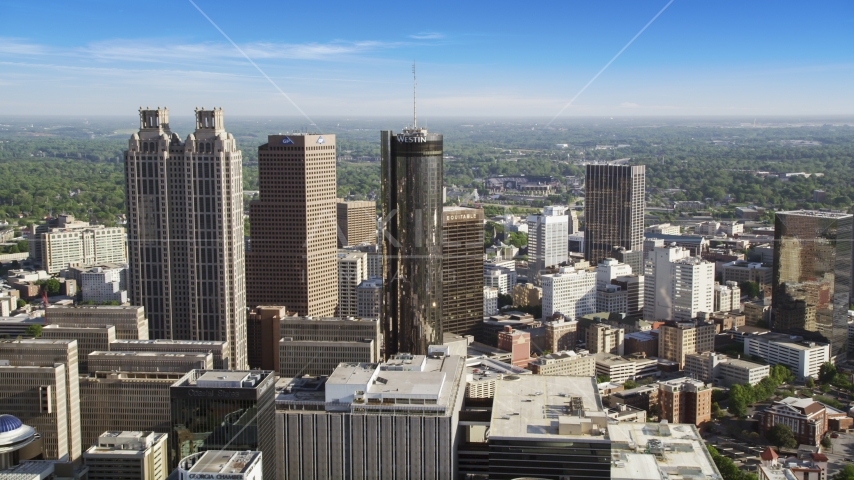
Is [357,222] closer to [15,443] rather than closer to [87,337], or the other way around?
[87,337]

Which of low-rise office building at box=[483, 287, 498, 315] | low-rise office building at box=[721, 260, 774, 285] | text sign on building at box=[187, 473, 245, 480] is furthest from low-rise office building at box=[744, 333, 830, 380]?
text sign on building at box=[187, 473, 245, 480]

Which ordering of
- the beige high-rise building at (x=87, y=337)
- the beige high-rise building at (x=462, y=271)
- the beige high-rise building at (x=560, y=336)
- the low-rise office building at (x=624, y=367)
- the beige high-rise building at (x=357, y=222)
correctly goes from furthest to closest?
the beige high-rise building at (x=357, y=222), the beige high-rise building at (x=560, y=336), the beige high-rise building at (x=462, y=271), the low-rise office building at (x=624, y=367), the beige high-rise building at (x=87, y=337)

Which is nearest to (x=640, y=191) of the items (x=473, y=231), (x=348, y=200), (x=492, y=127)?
(x=492, y=127)

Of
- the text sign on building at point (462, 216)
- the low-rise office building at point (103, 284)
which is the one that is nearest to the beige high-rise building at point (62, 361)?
the text sign on building at point (462, 216)

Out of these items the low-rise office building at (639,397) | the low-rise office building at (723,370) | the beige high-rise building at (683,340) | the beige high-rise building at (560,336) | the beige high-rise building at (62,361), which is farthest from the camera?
the beige high-rise building at (560,336)

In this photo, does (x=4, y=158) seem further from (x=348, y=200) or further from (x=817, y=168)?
(x=817, y=168)

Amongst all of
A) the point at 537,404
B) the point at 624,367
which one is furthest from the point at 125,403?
the point at 624,367

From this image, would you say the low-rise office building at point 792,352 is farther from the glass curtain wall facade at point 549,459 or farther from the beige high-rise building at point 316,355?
the glass curtain wall facade at point 549,459
